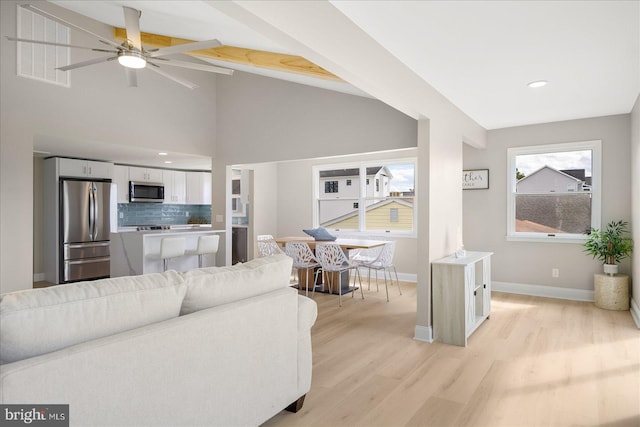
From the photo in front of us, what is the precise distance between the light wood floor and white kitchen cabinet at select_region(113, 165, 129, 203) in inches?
195

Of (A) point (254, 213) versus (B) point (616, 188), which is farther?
(A) point (254, 213)

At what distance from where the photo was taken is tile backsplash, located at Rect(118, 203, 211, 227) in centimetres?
803

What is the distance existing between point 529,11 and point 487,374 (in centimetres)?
256

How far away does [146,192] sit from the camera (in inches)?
311

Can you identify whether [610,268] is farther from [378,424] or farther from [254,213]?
[254,213]

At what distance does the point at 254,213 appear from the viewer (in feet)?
26.8

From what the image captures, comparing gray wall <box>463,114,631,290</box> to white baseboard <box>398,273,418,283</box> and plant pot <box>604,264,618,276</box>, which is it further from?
white baseboard <box>398,273,418,283</box>

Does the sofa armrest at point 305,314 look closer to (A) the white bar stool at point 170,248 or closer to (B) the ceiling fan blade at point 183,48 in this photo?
(B) the ceiling fan blade at point 183,48

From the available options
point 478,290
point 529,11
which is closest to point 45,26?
point 529,11

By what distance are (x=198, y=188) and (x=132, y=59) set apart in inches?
226

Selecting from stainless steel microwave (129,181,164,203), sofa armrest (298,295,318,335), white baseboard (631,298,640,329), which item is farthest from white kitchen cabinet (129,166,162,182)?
white baseboard (631,298,640,329)

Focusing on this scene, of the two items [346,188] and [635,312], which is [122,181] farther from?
[635,312]

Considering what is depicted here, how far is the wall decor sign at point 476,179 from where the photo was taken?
5.90 metres

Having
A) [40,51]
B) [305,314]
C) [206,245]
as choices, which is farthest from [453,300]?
[40,51]
